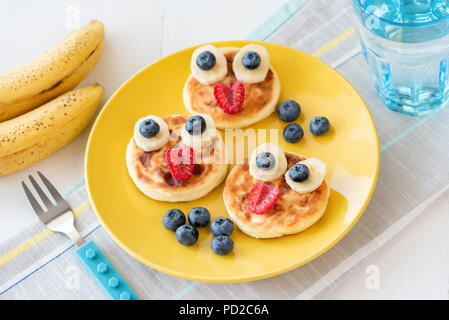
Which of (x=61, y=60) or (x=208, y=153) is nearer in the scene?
(x=208, y=153)

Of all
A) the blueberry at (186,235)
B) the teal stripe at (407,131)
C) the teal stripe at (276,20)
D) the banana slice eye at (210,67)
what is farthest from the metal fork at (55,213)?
the teal stripe at (407,131)

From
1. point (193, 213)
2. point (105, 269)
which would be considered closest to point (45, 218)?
point (105, 269)

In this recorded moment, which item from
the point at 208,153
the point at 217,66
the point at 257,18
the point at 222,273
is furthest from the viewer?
the point at 257,18

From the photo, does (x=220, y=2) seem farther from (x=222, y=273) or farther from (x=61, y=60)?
(x=222, y=273)

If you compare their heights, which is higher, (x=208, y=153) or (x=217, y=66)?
(x=217, y=66)

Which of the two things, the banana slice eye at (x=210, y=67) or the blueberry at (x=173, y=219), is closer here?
the blueberry at (x=173, y=219)

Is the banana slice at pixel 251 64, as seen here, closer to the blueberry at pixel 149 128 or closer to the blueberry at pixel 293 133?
the blueberry at pixel 293 133

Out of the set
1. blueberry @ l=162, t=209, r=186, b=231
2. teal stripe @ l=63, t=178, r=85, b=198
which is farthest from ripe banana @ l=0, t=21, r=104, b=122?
blueberry @ l=162, t=209, r=186, b=231
